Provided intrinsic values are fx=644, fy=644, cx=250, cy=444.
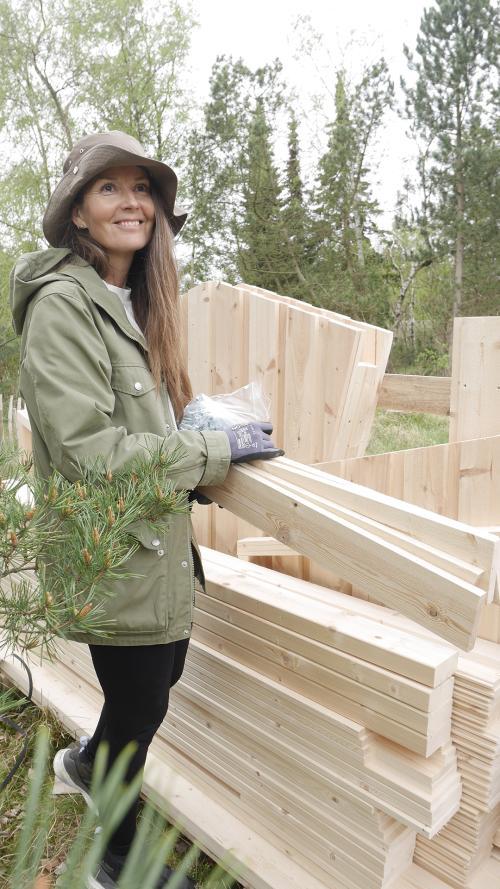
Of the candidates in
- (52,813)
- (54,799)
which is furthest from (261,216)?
(52,813)

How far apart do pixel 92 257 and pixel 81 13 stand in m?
19.3

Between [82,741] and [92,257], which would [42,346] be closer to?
[92,257]

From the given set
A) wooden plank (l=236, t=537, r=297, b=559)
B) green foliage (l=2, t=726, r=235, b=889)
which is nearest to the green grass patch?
wooden plank (l=236, t=537, r=297, b=559)

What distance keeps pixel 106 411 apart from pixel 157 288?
0.49 meters

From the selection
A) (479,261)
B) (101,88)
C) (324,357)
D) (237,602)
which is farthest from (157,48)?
(237,602)

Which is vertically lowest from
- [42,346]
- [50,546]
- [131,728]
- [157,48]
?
[131,728]

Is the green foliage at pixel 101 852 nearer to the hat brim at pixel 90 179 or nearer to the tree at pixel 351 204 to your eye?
the hat brim at pixel 90 179

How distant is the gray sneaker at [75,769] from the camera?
2150 mm

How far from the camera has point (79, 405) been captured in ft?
4.78

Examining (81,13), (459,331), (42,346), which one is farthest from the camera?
(81,13)

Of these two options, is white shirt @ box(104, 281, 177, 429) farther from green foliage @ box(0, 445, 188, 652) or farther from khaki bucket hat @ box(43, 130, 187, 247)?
green foliage @ box(0, 445, 188, 652)

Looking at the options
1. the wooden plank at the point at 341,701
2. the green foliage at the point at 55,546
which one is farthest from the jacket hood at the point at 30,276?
the wooden plank at the point at 341,701

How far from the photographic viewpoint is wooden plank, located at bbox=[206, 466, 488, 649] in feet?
4.37

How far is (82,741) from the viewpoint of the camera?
2322 millimetres
